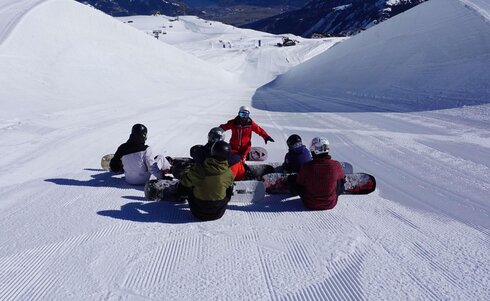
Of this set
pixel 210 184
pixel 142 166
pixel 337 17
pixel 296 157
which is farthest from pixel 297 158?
pixel 337 17

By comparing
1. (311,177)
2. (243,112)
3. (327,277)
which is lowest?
(327,277)

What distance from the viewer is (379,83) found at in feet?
59.8

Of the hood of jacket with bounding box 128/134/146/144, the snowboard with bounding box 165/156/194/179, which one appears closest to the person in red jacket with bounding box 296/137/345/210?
the snowboard with bounding box 165/156/194/179

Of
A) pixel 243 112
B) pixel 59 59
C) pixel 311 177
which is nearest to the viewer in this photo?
pixel 311 177

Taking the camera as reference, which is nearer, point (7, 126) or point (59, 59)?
point (7, 126)

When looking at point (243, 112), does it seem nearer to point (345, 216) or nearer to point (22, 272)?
point (345, 216)

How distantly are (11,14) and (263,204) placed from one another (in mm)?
22578

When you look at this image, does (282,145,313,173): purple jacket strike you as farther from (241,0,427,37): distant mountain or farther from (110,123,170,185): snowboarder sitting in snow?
(241,0,427,37): distant mountain

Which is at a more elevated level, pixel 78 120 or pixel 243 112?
pixel 243 112

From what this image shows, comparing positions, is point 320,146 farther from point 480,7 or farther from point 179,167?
point 480,7

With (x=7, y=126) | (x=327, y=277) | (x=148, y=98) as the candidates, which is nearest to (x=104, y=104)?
(x=148, y=98)

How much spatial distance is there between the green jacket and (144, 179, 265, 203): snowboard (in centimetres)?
54

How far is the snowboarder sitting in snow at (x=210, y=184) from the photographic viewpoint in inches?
180

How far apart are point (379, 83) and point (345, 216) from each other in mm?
14765
